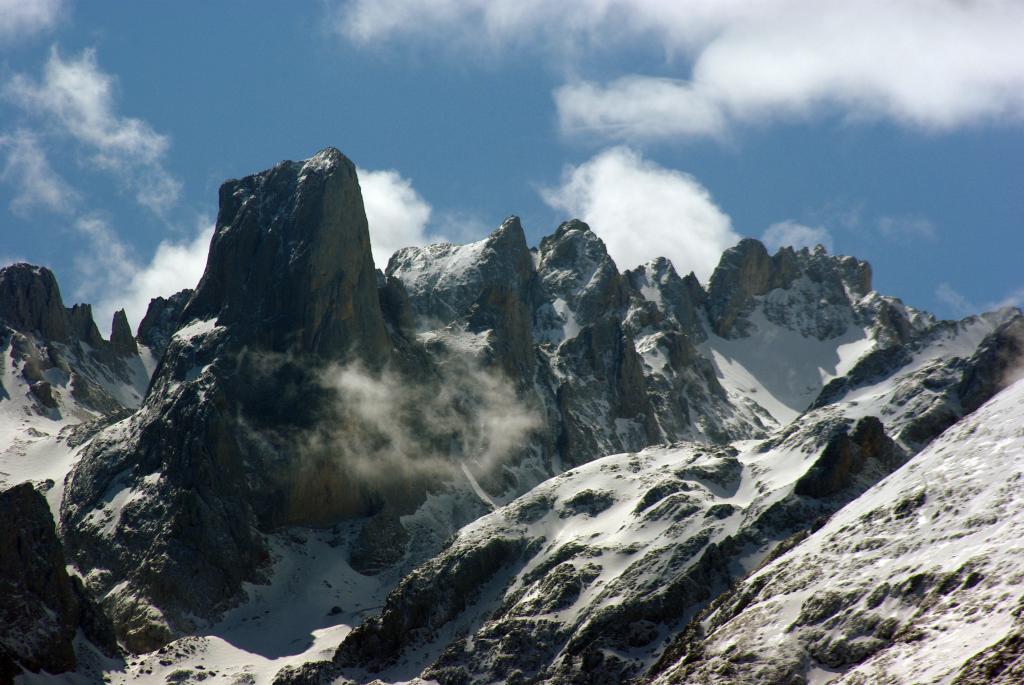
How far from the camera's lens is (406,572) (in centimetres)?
18562

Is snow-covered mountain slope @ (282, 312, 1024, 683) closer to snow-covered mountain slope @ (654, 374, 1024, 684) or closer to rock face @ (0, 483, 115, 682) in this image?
snow-covered mountain slope @ (654, 374, 1024, 684)

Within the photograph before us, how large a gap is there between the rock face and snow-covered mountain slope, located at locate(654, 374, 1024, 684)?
206 feet

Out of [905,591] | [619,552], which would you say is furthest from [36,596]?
[905,591]

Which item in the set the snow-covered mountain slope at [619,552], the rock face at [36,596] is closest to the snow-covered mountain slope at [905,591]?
the snow-covered mountain slope at [619,552]

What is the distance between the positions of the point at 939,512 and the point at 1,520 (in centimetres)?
9294

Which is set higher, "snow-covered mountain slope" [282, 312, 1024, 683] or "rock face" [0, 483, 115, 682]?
"rock face" [0, 483, 115, 682]

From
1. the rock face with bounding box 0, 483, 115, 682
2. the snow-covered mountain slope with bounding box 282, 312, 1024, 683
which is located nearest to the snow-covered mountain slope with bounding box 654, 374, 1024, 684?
the snow-covered mountain slope with bounding box 282, 312, 1024, 683

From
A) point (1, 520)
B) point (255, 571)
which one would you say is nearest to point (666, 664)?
point (1, 520)

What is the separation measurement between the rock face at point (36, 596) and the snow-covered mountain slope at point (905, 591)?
206 ft

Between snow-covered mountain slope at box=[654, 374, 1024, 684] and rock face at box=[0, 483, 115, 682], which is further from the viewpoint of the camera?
rock face at box=[0, 483, 115, 682]

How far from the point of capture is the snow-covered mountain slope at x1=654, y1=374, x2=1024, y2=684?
80062 mm

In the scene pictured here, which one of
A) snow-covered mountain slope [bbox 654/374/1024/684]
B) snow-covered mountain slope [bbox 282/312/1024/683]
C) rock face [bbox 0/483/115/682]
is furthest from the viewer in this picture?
rock face [bbox 0/483/115/682]

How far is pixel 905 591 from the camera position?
92.3m

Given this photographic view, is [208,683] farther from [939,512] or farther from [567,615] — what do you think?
[939,512]
